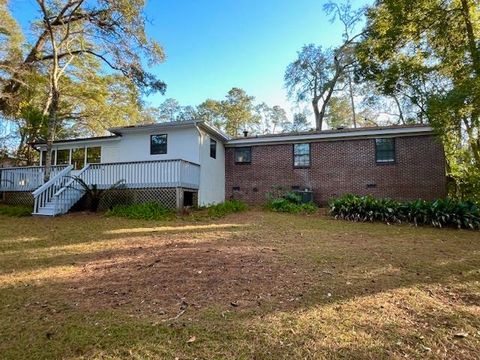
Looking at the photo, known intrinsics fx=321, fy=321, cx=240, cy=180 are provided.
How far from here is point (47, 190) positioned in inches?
484

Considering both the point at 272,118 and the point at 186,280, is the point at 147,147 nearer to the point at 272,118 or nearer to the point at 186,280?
the point at 186,280

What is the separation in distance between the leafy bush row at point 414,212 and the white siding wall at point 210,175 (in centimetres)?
588

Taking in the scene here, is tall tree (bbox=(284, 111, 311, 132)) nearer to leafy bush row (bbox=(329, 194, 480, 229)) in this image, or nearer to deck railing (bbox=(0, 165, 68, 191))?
leafy bush row (bbox=(329, 194, 480, 229))

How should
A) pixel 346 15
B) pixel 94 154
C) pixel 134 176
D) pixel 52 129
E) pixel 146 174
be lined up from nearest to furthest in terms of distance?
1. pixel 52 129
2. pixel 146 174
3. pixel 134 176
4. pixel 94 154
5. pixel 346 15

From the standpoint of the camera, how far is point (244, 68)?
728 inches

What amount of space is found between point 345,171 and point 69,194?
11686 mm

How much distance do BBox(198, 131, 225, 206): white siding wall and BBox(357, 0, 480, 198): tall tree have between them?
29.5ft

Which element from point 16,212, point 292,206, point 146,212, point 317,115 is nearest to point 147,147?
point 146,212

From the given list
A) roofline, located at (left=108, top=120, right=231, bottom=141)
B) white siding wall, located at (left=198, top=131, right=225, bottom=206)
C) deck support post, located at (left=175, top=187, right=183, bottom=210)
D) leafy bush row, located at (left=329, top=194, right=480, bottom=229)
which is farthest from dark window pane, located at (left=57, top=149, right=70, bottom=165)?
leafy bush row, located at (left=329, top=194, right=480, bottom=229)

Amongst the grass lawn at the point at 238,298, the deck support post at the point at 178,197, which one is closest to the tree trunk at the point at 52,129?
the deck support post at the point at 178,197

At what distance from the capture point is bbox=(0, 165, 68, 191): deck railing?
1455 cm

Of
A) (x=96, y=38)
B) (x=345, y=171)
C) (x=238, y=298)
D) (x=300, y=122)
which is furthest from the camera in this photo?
(x=300, y=122)

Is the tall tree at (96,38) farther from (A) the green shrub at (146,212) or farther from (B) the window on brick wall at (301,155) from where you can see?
(B) the window on brick wall at (301,155)

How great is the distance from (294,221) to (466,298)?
639cm
